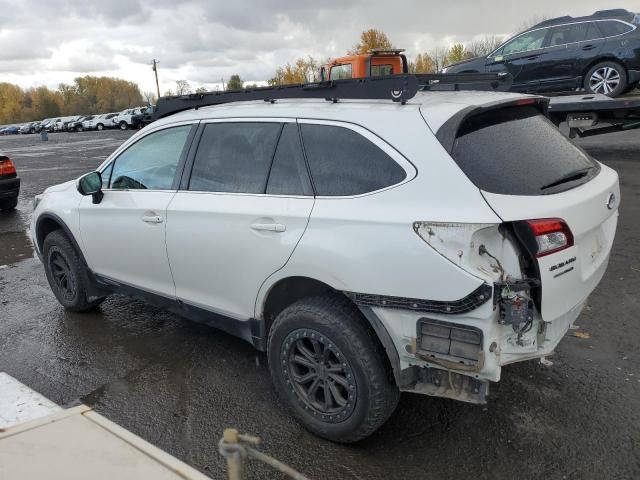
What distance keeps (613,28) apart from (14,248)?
34.2ft

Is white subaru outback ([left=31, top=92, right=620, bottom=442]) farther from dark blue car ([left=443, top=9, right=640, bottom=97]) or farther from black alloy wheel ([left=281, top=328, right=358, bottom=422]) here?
dark blue car ([left=443, top=9, right=640, bottom=97])

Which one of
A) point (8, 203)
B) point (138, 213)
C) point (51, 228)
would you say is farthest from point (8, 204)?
point (138, 213)

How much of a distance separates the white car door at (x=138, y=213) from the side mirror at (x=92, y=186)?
5 centimetres

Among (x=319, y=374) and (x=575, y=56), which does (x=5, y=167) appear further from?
(x=575, y=56)

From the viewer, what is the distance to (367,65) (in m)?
13.0

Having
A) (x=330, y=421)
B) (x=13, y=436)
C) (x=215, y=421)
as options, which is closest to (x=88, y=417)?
(x=13, y=436)

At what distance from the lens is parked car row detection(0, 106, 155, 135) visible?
44.3 meters

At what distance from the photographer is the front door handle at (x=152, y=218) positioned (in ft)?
11.9

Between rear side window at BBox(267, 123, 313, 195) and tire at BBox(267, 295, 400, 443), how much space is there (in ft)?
2.09

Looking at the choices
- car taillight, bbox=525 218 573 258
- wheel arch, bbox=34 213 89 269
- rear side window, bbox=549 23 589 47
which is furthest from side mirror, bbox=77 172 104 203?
rear side window, bbox=549 23 589 47

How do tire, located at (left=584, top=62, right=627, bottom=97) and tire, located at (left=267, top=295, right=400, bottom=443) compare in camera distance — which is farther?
tire, located at (left=584, top=62, right=627, bottom=97)

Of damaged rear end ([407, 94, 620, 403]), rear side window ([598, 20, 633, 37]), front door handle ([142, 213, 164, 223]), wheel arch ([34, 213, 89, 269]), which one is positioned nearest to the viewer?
damaged rear end ([407, 94, 620, 403])

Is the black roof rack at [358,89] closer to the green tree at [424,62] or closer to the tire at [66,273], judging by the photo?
the tire at [66,273]

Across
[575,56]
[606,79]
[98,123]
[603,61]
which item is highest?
[575,56]
